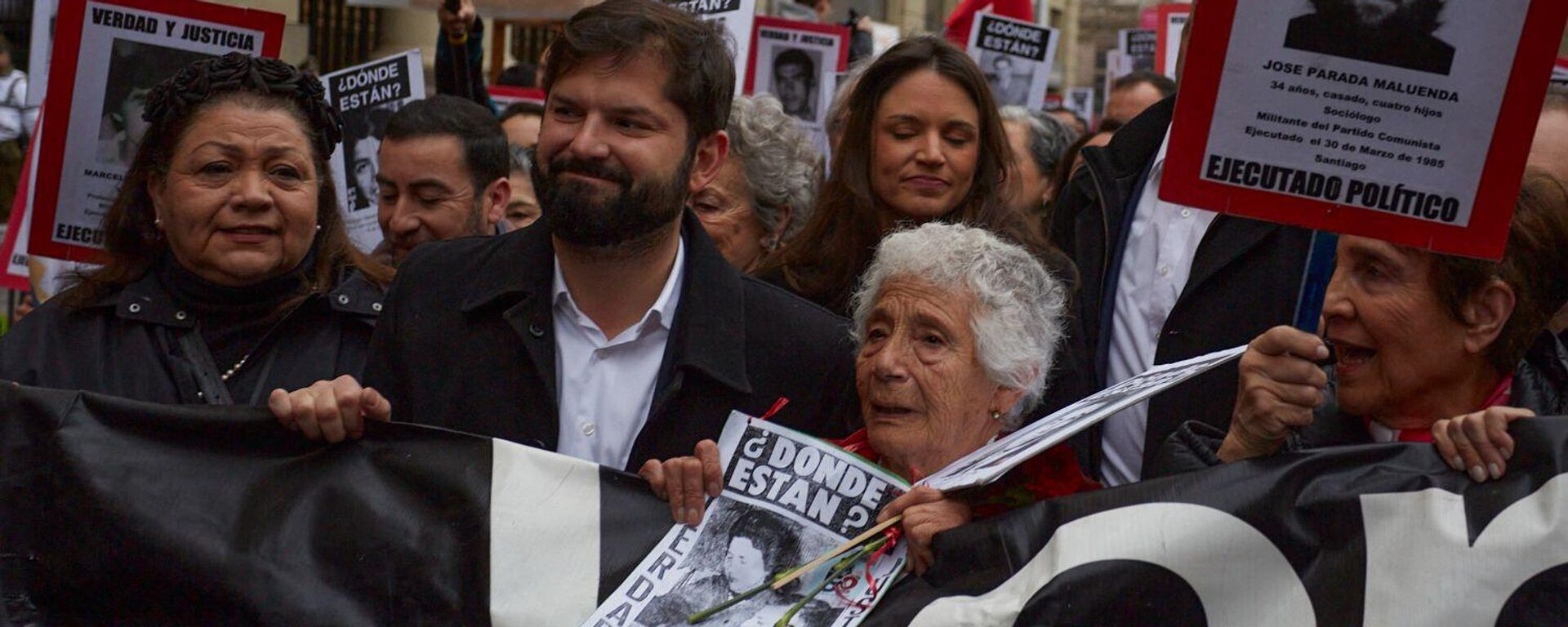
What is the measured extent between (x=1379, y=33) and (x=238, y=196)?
7.21 feet

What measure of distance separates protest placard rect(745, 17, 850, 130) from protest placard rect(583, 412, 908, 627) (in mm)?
5208

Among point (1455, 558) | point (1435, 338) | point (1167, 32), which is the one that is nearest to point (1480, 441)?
point (1455, 558)

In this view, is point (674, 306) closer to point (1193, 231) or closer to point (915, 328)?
point (915, 328)

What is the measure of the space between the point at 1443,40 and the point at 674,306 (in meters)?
1.47

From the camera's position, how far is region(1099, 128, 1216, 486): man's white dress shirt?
4.36 m

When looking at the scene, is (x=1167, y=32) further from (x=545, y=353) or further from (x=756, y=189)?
(x=545, y=353)

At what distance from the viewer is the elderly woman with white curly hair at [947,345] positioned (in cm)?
361

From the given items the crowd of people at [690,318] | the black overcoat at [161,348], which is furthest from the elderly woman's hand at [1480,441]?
the black overcoat at [161,348]

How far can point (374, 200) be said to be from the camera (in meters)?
6.52

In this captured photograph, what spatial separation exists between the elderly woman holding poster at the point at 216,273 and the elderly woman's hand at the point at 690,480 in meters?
0.96

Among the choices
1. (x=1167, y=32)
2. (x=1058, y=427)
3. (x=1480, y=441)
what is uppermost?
(x=1167, y=32)

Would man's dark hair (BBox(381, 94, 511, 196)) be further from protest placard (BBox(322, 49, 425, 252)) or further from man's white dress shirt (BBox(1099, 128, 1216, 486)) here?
man's white dress shirt (BBox(1099, 128, 1216, 486))

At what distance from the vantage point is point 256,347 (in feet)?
12.8

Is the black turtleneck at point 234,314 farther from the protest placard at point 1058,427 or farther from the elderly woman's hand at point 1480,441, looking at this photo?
the elderly woman's hand at point 1480,441
